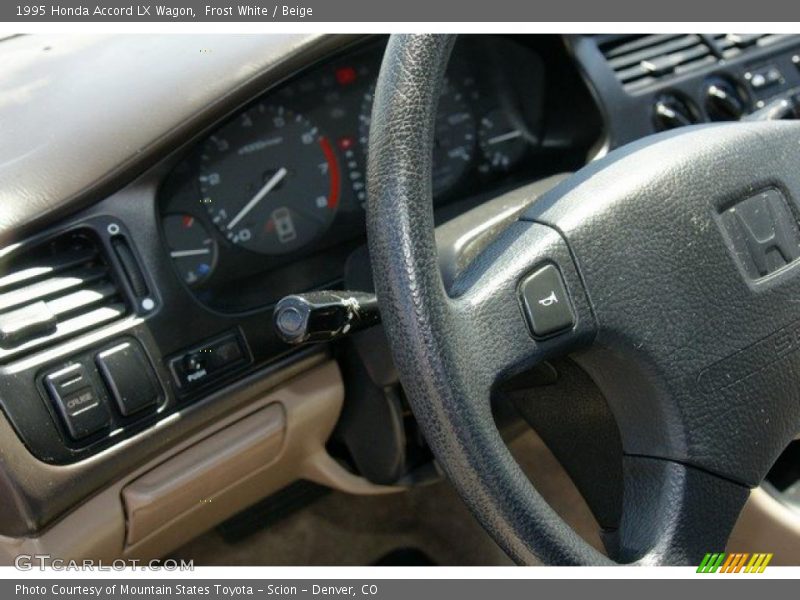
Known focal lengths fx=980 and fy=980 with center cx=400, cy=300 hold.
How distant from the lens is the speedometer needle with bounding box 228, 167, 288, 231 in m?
1.16

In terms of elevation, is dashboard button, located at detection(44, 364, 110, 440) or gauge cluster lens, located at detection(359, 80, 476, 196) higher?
gauge cluster lens, located at detection(359, 80, 476, 196)

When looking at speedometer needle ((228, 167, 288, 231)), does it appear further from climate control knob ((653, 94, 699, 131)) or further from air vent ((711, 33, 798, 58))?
air vent ((711, 33, 798, 58))

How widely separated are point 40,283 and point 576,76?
77cm

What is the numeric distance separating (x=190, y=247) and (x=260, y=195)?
11 centimetres

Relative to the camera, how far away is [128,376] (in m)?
1.00

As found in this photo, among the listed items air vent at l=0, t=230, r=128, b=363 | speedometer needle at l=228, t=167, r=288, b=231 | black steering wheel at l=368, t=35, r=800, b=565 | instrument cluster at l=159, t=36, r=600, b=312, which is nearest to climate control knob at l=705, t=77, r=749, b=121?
instrument cluster at l=159, t=36, r=600, b=312

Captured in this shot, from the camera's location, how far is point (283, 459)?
1.26m

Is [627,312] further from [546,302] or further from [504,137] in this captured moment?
[504,137]

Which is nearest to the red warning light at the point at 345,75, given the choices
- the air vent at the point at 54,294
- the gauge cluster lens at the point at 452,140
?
the gauge cluster lens at the point at 452,140

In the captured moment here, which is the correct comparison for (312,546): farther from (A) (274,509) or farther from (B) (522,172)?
(B) (522,172)

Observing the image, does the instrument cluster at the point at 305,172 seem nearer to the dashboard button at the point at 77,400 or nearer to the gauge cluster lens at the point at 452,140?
the gauge cluster lens at the point at 452,140

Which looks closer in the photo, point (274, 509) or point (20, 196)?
point (20, 196)

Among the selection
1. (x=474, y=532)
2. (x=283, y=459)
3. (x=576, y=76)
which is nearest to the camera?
(x=283, y=459)

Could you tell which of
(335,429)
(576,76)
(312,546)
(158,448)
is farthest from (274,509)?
(576,76)
